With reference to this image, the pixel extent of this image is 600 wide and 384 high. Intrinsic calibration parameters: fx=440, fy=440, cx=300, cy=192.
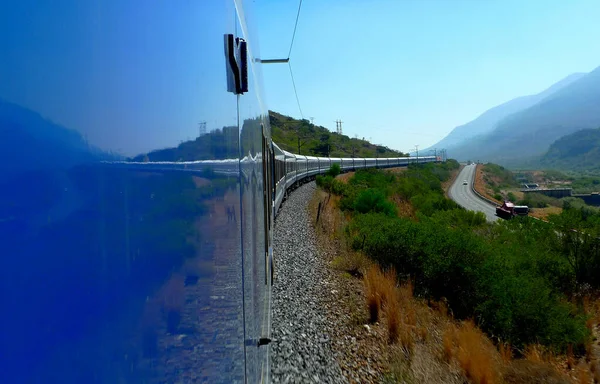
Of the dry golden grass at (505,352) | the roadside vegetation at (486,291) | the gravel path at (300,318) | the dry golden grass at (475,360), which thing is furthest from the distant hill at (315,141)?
the dry golden grass at (475,360)

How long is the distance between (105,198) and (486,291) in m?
9.80

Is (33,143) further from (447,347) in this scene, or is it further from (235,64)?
(447,347)

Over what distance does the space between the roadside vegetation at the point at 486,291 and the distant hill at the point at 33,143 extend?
18.8 ft

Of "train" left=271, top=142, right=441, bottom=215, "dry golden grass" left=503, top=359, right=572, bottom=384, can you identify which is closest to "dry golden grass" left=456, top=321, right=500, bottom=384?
"dry golden grass" left=503, top=359, right=572, bottom=384

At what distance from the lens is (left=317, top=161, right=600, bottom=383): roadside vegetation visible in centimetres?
662

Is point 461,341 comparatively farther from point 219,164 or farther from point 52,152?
point 52,152

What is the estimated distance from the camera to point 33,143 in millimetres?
542

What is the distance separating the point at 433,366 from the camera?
604 cm

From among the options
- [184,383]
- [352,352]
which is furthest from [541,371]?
[184,383]

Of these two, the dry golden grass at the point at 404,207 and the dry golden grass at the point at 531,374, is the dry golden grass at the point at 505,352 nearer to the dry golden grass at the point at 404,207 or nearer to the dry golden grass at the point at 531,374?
the dry golden grass at the point at 531,374

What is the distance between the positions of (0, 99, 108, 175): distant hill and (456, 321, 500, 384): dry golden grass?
20.7 ft

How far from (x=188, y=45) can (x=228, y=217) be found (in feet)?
2.22

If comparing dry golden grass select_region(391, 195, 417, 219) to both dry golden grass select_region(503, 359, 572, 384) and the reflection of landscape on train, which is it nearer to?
dry golden grass select_region(503, 359, 572, 384)

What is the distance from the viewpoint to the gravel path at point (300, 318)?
548 cm
